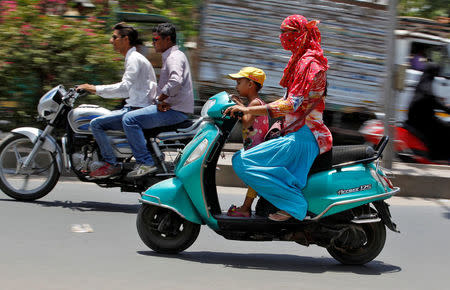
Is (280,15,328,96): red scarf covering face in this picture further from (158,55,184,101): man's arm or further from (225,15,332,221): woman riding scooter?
(158,55,184,101): man's arm

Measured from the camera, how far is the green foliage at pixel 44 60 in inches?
342

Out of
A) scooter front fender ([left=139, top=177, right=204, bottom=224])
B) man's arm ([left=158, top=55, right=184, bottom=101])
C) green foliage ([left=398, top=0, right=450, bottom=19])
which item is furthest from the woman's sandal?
green foliage ([left=398, top=0, right=450, bottom=19])

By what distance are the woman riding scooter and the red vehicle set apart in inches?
186

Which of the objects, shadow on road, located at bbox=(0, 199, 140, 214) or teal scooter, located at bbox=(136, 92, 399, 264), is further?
shadow on road, located at bbox=(0, 199, 140, 214)

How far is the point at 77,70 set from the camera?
8766mm

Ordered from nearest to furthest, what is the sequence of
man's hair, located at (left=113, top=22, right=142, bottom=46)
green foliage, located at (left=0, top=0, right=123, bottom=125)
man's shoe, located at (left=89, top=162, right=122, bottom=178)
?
man's shoe, located at (left=89, top=162, right=122, bottom=178) < man's hair, located at (left=113, top=22, right=142, bottom=46) < green foliage, located at (left=0, top=0, right=123, bottom=125)

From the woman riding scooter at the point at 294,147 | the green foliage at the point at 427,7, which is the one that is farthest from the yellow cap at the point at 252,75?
the green foliage at the point at 427,7

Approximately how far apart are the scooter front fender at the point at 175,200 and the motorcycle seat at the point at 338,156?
2.91 ft

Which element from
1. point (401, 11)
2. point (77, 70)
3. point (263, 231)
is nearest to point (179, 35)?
point (77, 70)

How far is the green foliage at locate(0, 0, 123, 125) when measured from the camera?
28.5 feet

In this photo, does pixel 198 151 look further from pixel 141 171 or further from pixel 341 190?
pixel 141 171

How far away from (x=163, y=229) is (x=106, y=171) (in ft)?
5.95

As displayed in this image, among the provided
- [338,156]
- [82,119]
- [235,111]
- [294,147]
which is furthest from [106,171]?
[338,156]

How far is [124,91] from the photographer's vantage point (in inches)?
263
